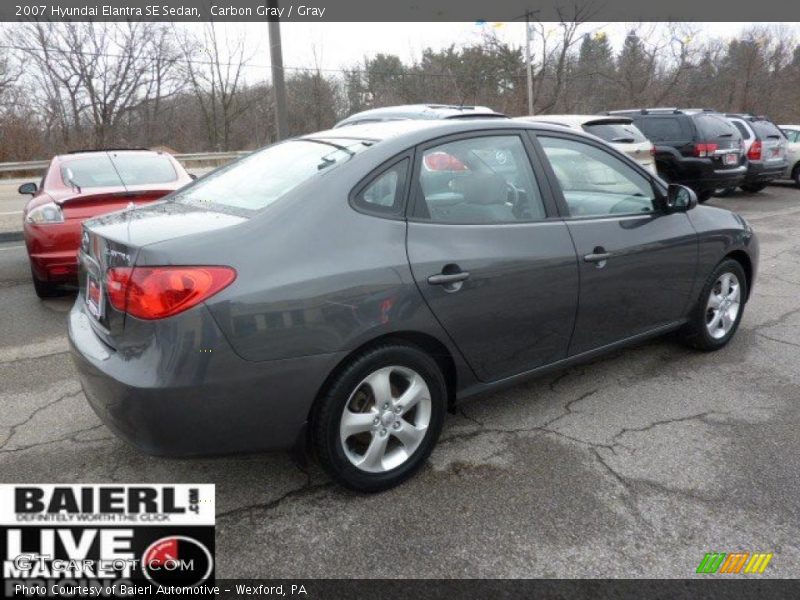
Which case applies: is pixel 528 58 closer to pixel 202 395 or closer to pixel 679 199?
pixel 679 199

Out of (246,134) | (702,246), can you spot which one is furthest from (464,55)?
(702,246)

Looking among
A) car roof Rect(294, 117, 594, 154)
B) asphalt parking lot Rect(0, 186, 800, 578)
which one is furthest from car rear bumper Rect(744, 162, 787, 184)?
car roof Rect(294, 117, 594, 154)

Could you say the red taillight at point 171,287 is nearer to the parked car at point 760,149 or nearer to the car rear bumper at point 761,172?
the parked car at point 760,149

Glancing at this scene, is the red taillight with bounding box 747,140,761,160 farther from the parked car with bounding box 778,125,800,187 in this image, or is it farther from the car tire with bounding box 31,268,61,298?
the car tire with bounding box 31,268,61,298

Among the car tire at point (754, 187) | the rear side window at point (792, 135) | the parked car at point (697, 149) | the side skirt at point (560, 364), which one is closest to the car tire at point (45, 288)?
the side skirt at point (560, 364)

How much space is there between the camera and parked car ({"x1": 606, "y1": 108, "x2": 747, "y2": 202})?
11.1 metres

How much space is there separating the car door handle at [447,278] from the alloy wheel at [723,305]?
2204 millimetres

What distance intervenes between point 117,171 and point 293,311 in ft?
15.8

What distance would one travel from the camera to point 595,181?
12.0ft

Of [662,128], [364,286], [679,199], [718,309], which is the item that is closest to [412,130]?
[364,286]

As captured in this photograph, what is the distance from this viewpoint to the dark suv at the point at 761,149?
1277 centimetres

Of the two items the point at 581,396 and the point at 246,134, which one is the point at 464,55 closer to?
the point at 246,134

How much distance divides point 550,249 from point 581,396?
1045mm

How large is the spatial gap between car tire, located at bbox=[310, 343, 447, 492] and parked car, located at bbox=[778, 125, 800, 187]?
15.3 m
